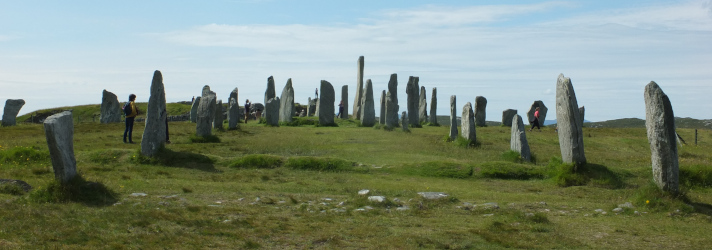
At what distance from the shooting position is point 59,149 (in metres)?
13.8

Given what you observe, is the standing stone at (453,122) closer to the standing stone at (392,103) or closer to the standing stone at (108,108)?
the standing stone at (392,103)

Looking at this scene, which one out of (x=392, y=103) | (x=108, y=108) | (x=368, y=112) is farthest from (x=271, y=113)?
(x=108, y=108)

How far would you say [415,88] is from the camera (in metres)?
45.6

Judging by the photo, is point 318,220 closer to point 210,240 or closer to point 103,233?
point 210,240

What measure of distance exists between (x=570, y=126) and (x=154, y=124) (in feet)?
41.5

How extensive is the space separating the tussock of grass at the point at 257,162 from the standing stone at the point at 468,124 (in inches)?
386

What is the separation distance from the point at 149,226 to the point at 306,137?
21.1 m

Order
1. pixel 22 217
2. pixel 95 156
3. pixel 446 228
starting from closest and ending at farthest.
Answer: pixel 22 217, pixel 446 228, pixel 95 156

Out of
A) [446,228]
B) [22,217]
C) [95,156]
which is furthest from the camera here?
[95,156]

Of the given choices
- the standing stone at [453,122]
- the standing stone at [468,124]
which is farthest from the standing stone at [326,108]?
the standing stone at [468,124]

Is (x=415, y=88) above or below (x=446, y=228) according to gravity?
above

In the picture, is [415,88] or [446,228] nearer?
[446,228]

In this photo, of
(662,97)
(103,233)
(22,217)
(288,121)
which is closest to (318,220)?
(103,233)

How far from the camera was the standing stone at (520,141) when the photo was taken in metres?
23.9
